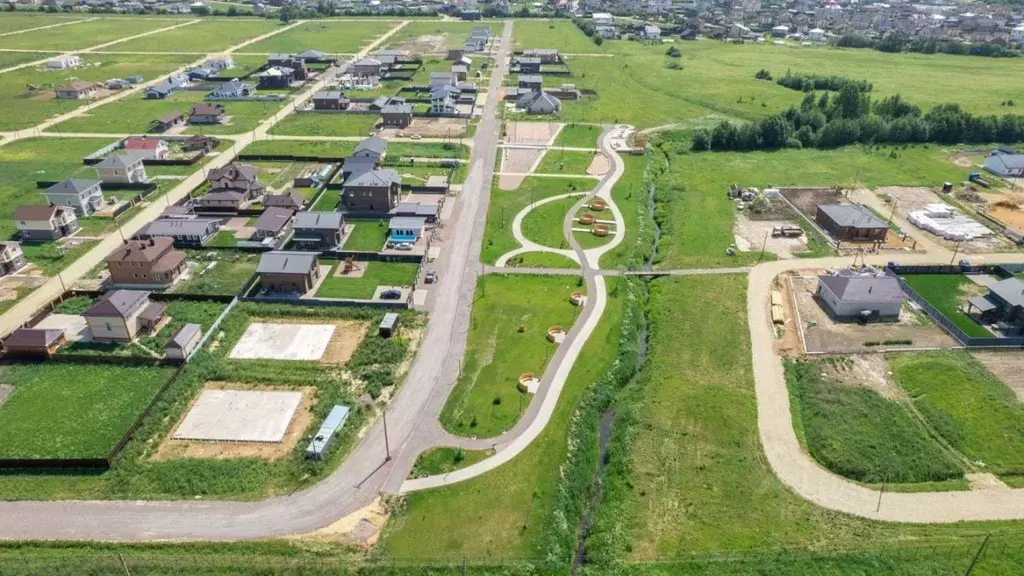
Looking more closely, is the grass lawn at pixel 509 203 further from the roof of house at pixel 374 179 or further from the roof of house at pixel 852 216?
the roof of house at pixel 852 216

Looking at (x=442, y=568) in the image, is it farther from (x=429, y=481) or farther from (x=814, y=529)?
(x=814, y=529)

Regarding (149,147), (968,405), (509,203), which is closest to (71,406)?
(509,203)

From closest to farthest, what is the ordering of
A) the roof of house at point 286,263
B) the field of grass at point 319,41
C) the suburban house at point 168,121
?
the roof of house at point 286,263
the suburban house at point 168,121
the field of grass at point 319,41

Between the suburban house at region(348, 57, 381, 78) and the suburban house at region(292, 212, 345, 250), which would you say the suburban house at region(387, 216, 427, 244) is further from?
the suburban house at region(348, 57, 381, 78)

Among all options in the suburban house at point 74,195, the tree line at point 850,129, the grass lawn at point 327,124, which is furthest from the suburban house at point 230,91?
the tree line at point 850,129

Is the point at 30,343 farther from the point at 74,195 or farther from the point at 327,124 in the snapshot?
the point at 327,124

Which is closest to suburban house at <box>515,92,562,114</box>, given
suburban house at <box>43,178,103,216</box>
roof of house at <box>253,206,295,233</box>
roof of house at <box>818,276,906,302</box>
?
roof of house at <box>253,206,295,233</box>

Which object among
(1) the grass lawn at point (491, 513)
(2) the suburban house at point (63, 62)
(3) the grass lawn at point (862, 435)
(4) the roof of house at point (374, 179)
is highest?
(2) the suburban house at point (63, 62)
